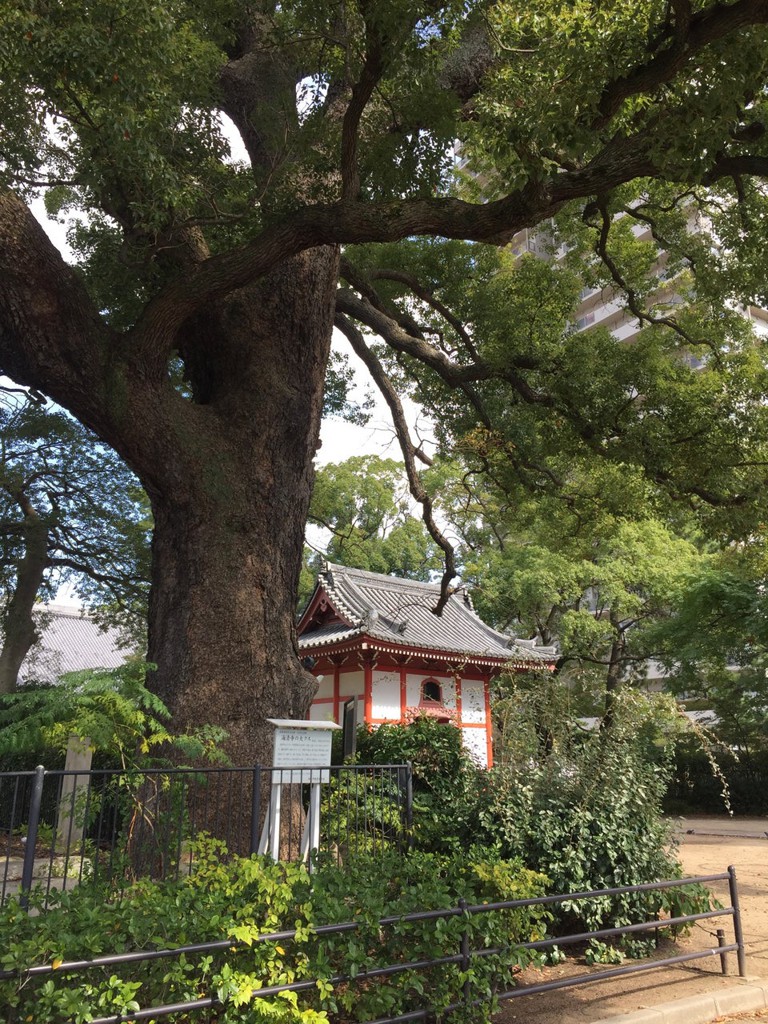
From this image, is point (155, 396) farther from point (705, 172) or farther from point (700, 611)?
point (700, 611)

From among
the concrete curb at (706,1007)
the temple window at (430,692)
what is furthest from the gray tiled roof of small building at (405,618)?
the concrete curb at (706,1007)

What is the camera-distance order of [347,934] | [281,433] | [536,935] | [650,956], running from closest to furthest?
1. [347,934]
2. [536,935]
3. [650,956]
4. [281,433]

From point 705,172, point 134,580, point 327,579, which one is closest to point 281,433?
point 705,172

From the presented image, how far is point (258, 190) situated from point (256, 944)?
24.5 ft

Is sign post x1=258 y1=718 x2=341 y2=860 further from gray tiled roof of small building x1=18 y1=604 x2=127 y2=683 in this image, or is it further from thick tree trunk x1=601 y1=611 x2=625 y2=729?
gray tiled roof of small building x1=18 y1=604 x2=127 y2=683

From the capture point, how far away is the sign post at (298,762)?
6.52 meters

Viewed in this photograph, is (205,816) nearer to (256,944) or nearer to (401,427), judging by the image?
(256,944)

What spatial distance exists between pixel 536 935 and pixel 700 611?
1567 centimetres

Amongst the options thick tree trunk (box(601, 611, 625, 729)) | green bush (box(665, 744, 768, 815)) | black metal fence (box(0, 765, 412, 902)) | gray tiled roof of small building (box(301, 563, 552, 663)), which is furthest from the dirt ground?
green bush (box(665, 744, 768, 815))

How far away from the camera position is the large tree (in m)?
6.12

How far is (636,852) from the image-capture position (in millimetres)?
6711

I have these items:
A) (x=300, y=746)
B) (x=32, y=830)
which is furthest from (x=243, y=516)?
(x=32, y=830)

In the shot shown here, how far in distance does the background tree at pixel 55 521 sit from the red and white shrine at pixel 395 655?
15.8 feet

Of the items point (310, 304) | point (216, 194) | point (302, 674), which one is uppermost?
point (216, 194)
